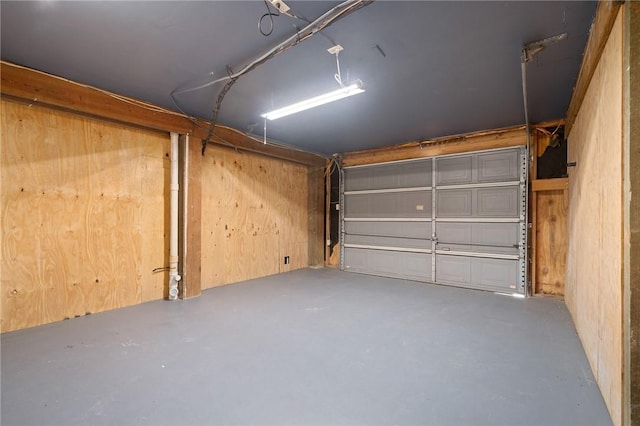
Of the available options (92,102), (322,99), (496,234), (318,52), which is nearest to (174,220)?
(92,102)

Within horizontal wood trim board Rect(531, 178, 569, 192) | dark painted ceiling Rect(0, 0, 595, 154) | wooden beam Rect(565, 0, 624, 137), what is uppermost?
dark painted ceiling Rect(0, 0, 595, 154)

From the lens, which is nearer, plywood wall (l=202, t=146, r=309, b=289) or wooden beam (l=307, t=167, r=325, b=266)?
plywood wall (l=202, t=146, r=309, b=289)

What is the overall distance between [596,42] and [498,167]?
2.53 m

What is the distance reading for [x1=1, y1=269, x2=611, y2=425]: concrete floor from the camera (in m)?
1.55

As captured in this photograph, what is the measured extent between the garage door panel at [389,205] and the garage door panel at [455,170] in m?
0.33

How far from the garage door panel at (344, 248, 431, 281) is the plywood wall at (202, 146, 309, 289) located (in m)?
1.00

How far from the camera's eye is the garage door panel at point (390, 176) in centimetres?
476

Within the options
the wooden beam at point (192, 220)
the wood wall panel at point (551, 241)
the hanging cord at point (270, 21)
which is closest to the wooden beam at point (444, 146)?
the wood wall panel at point (551, 241)

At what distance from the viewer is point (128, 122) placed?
3.22 metres

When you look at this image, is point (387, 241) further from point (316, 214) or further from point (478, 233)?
point (316, 214)

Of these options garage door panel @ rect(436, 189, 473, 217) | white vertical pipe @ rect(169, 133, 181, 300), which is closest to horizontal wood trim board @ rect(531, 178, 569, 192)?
garage door panel @ rect(436, 189, 473, 217)

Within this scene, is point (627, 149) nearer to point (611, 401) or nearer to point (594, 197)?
point (594, 197)

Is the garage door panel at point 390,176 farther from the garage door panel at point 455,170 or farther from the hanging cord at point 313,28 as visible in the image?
the hanging cord at point 313,28

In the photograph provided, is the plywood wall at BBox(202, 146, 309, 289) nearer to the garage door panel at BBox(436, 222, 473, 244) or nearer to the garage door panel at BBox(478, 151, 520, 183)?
the garage door panel at BBox(436, 222, 473, 244)
